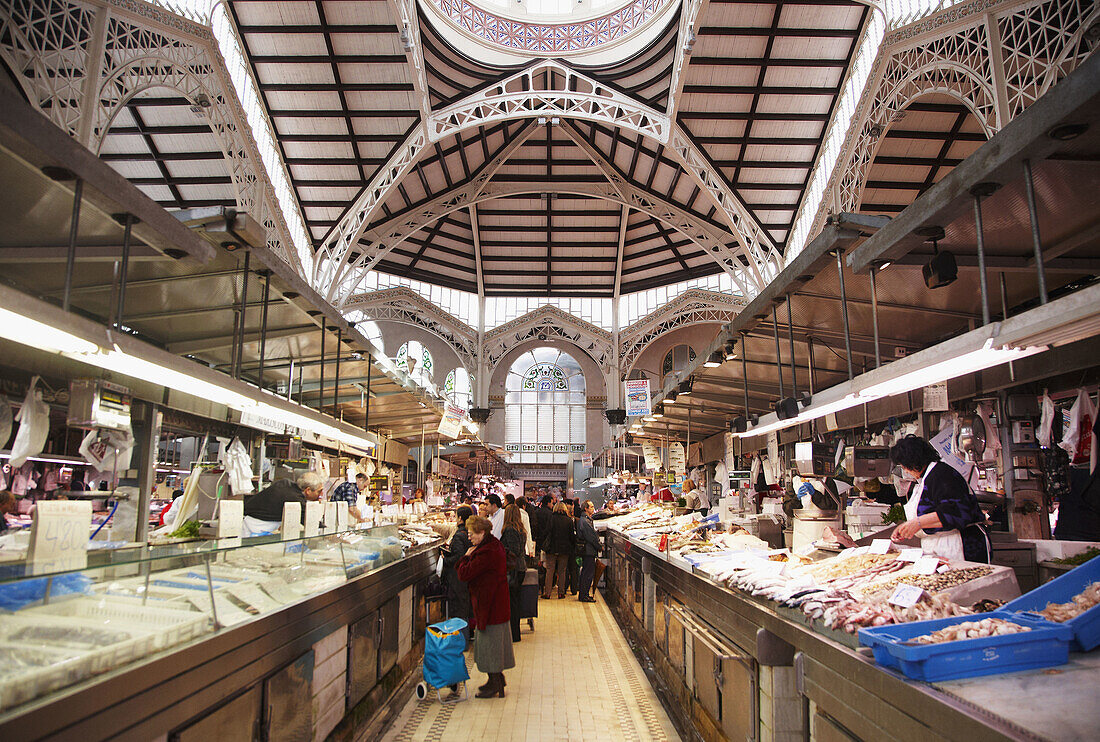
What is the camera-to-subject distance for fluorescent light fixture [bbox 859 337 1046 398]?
262 cm

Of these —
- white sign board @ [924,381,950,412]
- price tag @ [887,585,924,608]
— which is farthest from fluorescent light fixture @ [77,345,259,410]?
white sign board @ [924,381,950,412]

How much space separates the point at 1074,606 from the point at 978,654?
59 cm

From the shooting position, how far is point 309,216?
19.4 meters

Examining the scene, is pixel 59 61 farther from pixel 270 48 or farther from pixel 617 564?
pixel 617 564

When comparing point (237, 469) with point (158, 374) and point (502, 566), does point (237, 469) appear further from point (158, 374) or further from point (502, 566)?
point (158, 374)

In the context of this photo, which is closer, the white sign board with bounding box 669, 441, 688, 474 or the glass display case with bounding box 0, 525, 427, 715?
the glass display case with bounding box 0, 525, 427, 715

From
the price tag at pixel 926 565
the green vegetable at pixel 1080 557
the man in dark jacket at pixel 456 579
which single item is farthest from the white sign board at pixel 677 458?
the price tag at pixel 926 565

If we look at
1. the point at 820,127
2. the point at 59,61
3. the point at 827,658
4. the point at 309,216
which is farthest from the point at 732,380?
the point at 309,216

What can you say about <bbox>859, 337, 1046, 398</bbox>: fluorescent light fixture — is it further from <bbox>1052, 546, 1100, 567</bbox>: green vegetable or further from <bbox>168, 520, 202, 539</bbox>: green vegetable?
<bbox>168, 520, 202, 539</bbox>: green vegetable

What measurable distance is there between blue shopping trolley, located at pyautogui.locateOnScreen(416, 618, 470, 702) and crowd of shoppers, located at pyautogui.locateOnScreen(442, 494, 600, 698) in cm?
19

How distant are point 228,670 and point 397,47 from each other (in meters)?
15.4

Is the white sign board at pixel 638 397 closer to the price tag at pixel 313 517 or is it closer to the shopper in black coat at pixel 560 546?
the shopper in black coat at pixel 560 546

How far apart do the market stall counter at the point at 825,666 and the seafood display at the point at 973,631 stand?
0.40ft

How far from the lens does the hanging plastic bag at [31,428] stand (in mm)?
4551
